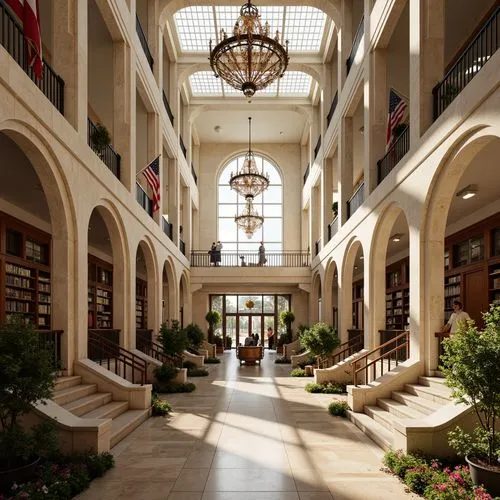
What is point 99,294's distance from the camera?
16.9m

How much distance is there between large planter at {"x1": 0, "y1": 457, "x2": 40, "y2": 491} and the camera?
17.6 feet

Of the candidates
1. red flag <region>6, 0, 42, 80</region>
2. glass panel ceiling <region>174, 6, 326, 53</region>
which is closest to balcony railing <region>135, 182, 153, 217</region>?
glass panel ceiling <region>174, 6, 326, 53</region>

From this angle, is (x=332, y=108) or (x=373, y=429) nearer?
(x=373, y=429)

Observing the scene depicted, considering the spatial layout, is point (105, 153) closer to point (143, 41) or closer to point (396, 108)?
point (143, 41)

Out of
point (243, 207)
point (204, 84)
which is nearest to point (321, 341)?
point (204, 84)

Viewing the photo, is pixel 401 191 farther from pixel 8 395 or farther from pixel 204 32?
pixel 204 32

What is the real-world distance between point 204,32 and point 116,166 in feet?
29.1

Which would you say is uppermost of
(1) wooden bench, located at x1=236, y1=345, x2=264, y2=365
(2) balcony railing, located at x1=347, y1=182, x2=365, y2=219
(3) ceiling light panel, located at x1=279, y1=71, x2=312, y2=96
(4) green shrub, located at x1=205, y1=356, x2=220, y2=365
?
(3) ceiling light panel, located at x1=279, y1=71, x2=312, y2=96

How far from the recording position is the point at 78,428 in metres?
6.57

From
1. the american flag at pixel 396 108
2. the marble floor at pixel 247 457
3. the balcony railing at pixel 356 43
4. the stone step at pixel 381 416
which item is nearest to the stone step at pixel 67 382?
the marble floor at pixel 247 457

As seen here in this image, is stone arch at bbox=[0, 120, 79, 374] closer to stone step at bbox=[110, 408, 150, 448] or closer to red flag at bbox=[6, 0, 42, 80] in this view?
stone step at bbox=[110, 408, 150, 448]

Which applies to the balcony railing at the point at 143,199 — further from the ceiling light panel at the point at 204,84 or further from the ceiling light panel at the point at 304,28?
the ceiling light panel at the point at 204,84

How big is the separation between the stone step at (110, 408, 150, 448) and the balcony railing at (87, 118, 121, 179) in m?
5.26

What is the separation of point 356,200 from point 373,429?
25.4 feet
